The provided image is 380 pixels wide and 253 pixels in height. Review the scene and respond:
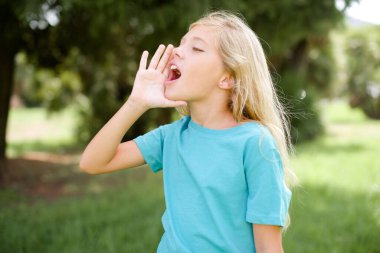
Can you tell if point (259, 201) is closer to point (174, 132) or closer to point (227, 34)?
point (174, 132)

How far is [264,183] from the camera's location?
1.60m

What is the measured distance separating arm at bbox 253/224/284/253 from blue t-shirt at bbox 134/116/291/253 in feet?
0.15

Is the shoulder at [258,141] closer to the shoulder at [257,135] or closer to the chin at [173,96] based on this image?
the shoulder at [257,135]

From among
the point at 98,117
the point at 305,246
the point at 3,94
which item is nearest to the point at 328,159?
the point at 305,246

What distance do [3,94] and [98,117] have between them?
658cm

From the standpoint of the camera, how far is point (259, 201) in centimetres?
160

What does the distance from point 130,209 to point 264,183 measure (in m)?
3.62

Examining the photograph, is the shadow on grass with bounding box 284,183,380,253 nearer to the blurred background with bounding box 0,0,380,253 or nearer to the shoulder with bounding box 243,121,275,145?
the blurred background with bounding box 0,0,380,253

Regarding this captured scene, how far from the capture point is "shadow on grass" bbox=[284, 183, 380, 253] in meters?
3.95

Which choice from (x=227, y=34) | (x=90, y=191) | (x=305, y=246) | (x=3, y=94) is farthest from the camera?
(x=3, y=94)

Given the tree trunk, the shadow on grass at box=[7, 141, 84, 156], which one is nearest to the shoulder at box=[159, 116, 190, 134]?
the tree trunk

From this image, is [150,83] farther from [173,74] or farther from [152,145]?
[152,145]

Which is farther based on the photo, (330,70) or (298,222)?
(330,70)

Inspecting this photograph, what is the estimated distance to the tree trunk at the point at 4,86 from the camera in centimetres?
695
